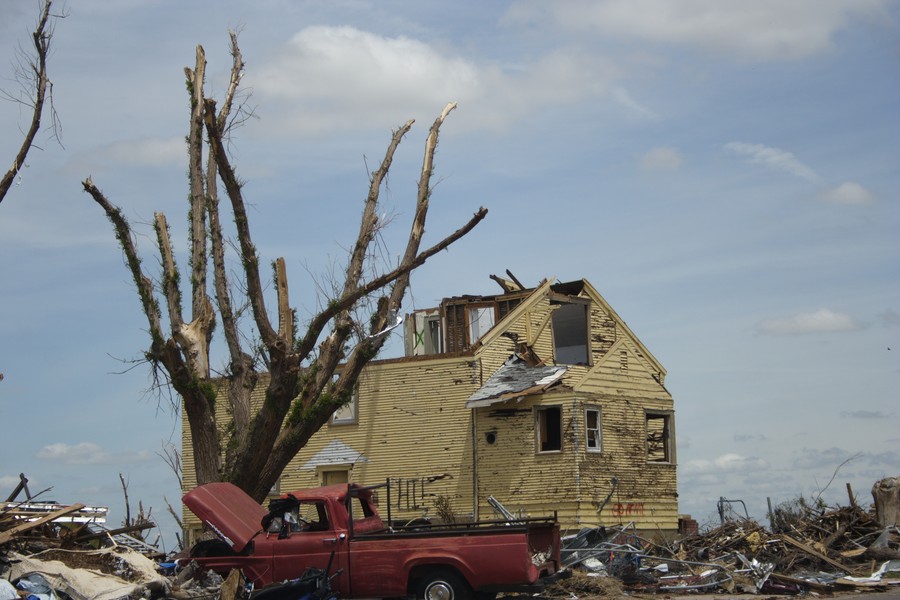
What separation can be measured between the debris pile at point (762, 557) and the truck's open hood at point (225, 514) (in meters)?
5.22

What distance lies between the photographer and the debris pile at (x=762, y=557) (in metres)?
17.8

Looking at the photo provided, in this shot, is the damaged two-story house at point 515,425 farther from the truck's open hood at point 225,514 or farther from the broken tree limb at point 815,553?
the truck's open hood at point 225,514

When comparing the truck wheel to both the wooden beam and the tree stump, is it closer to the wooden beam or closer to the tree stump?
the wooden beam

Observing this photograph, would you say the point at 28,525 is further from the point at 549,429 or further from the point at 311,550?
the point at 549,429

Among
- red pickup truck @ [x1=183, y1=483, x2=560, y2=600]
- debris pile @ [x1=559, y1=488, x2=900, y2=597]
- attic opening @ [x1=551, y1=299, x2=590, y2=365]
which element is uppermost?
attic opening @ [x1=551, y1=299, x2=590, y2=365]

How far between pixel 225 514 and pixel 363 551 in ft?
6.77

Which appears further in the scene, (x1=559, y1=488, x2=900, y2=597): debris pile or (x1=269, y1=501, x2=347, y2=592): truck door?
(x1=559, y1=488, x2=900, y2=597): debris pile

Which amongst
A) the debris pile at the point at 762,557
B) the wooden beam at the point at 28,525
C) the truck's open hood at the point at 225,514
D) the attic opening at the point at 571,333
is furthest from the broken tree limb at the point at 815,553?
the wooden beam at the point at 28,525

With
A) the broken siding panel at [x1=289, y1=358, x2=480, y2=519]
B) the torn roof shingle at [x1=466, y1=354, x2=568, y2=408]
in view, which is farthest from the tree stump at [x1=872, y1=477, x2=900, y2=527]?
the broken siding panel at [x1=289, y1=358, x2=480, y2=519]

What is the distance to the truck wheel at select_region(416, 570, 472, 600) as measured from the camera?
14.2m

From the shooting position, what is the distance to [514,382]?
29.8m

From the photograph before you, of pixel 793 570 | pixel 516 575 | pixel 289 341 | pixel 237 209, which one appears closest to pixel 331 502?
pixel 516 575

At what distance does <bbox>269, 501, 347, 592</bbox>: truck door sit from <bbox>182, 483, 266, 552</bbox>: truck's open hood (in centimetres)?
45

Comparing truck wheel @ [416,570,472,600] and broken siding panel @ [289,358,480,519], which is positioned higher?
broken siding panel @ [289,358,480,519]
